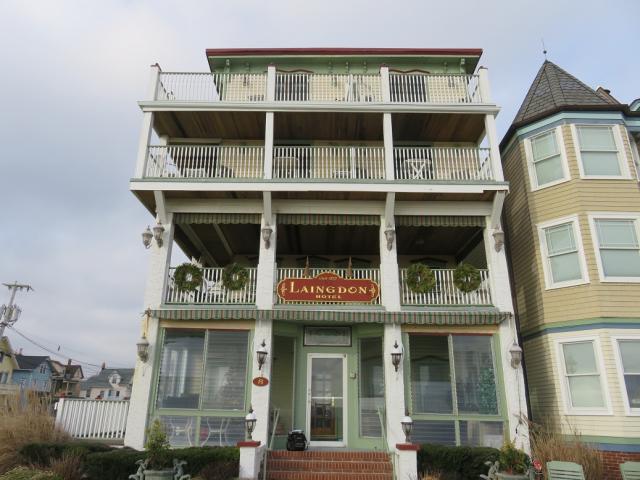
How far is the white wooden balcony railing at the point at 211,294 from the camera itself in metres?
11.2

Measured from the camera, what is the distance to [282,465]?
933 cm

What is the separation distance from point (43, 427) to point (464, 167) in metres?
12.3

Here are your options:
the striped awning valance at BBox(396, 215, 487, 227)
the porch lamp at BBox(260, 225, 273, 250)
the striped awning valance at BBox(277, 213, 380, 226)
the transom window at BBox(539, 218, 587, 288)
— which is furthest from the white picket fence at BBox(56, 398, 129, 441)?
the transom window at BBox(539, 218, 587, 288)

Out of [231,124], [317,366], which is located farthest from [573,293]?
[231,124]

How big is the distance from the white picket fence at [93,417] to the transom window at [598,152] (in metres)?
14.1

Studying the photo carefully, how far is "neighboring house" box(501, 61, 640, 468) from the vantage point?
9.87 metres

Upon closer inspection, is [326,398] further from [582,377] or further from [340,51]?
[340,51]

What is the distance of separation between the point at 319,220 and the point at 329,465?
5.95 m

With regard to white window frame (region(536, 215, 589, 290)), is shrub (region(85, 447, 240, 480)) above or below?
below

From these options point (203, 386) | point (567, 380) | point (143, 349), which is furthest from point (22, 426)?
point (567, 380)

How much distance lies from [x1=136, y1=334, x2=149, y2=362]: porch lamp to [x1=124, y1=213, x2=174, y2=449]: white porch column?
3.5 inches

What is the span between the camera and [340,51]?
47.5 feet

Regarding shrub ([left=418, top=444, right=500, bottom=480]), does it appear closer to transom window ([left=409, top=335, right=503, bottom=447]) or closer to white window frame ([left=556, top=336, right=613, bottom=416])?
transom window ([left=409, top=335, right=503, bottom=447])

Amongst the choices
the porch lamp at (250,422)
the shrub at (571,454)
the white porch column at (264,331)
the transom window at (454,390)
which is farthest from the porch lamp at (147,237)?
the shrub at (571,454)
